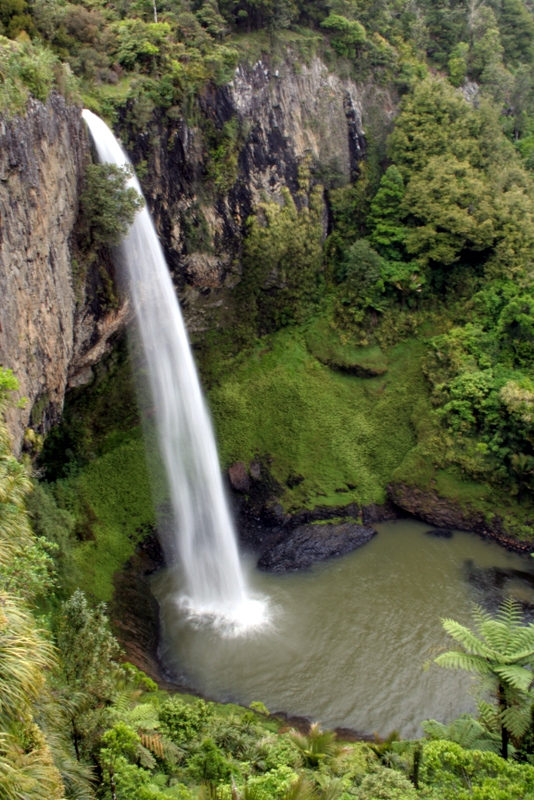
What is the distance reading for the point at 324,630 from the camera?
1566cm

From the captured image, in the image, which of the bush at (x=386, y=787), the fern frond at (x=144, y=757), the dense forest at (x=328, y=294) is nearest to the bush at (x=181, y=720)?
the dense forest at (x=328, y=294)

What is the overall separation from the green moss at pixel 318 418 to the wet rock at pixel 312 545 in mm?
1044

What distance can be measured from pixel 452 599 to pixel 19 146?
52.8ft

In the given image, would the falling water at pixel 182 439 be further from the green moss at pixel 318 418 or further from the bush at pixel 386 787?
the bush at pixel 386 787

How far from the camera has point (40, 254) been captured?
1294cm

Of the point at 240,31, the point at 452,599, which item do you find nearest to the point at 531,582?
the point at 452,599

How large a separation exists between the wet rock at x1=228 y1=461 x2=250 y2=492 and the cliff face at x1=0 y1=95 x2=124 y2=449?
7.02 m

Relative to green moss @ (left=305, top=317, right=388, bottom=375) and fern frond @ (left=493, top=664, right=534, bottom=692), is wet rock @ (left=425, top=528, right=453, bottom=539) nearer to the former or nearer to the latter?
green moss @ (left=305, top=317, right=388, bottom=375)

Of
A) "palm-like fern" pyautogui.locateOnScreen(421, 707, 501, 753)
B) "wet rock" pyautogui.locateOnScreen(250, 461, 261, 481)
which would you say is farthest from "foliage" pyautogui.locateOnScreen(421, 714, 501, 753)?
"wet rock" pyautogui.locateOnScreen(250, 461, 261, 481)

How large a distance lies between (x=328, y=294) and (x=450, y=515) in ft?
33.8

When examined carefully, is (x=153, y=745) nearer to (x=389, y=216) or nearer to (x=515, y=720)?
(x=515, y=720)

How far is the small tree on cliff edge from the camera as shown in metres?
7.47

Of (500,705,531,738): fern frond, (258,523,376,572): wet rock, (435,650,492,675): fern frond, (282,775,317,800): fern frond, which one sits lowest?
(258,523,376,572): wet rock

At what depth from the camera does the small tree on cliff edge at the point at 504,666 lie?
7469 millimetres
